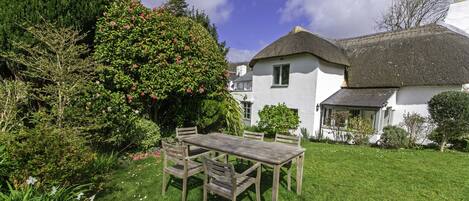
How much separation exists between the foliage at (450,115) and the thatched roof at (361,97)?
1786mm

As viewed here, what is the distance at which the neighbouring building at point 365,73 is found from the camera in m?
9.89

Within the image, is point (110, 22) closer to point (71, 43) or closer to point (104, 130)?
point (71, 43)

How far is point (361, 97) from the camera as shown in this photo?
35.8ft

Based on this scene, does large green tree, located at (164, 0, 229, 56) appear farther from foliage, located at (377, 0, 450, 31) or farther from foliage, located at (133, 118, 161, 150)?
foliage, located at (377, 0, 450, 31)

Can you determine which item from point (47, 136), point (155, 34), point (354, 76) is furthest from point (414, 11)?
point (47, 136)

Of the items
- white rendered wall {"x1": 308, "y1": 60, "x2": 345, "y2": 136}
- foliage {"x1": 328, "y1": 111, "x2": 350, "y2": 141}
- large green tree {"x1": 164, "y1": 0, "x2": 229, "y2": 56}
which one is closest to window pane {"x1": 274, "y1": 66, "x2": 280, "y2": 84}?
white rendered wall {"x1": 308, "y1": 60, "x2": 345, "y2": 136}

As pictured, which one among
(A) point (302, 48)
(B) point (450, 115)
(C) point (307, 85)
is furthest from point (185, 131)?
(B) point (450, 115)

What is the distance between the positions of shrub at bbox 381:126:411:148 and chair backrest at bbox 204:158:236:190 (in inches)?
340

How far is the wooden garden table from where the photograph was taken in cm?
338

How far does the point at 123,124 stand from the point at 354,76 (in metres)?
12.2

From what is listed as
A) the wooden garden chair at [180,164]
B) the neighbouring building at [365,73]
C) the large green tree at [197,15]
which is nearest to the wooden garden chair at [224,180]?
the wooden garden chair at [180,164]

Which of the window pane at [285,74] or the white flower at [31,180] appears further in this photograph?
the window pane at [285,74]

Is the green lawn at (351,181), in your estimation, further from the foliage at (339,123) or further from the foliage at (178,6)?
the foliage at (178,6)

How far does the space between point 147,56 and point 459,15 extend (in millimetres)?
17895
